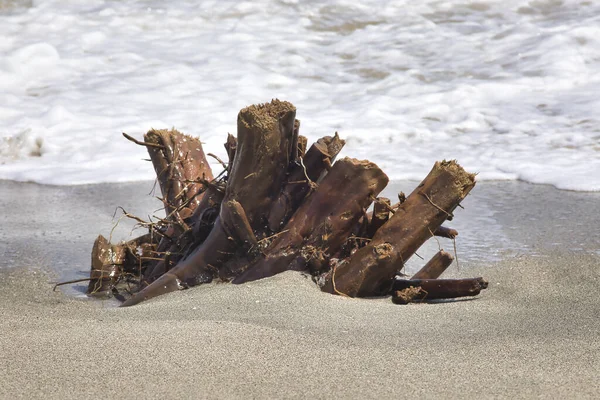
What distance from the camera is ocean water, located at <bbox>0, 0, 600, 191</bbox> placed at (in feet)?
22.4

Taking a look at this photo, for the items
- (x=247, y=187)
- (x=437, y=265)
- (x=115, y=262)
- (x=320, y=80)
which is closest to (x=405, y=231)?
(x=437, y=265)

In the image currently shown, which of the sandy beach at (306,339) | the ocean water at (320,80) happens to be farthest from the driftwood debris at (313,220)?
the ocean water at (320,80)

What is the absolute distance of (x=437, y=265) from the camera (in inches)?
129

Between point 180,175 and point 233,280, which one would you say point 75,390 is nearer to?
point 233,280

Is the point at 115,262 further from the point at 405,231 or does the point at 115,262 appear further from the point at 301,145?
the point at 405,231

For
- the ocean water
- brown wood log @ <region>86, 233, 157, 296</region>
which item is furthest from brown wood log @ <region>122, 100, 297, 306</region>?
the ocean water

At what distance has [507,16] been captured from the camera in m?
10.6

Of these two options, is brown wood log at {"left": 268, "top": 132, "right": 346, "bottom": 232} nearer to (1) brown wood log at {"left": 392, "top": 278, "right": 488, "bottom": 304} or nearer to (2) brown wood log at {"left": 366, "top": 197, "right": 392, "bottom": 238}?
(2) brown wood log at {"left": 366, "top": 197, "right": 392, "bottom": 238}

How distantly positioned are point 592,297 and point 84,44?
8.15 m

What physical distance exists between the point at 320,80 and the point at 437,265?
5952mm

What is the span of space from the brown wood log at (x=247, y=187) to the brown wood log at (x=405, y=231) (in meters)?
0.42

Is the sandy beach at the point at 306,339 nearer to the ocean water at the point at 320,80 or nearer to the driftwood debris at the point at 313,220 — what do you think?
the driftwood debris at the point at 313,220

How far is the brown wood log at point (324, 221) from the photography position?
3061 mm

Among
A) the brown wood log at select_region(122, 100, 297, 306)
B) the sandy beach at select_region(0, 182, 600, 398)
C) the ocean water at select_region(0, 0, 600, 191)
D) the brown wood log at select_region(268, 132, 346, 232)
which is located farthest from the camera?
the ocean water at select_region(0, 0, 600, 191)
